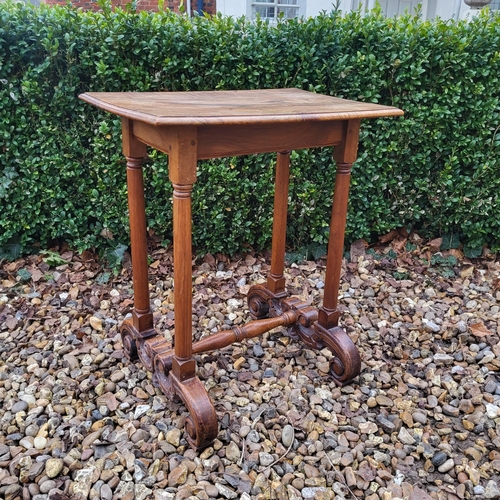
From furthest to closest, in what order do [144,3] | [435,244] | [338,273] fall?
[144,3], [435,244], [338,273]

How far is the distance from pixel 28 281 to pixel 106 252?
49cm

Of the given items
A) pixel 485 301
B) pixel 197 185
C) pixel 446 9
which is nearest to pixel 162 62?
pixel 197 185

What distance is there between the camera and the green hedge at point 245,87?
272cm

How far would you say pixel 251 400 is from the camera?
208 cm

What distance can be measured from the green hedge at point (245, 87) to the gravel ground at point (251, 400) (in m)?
0.41

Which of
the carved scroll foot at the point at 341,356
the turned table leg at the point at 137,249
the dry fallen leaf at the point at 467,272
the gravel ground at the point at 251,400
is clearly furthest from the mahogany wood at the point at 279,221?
the dry fallen leaf at the point at 467,272

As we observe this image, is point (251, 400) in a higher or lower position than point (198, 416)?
lower

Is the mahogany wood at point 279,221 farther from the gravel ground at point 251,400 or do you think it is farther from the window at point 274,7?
the window at point 274,7

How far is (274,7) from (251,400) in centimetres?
638

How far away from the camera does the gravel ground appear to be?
169cm

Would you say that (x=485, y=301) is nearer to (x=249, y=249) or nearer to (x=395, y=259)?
→ (x=395, y=259)

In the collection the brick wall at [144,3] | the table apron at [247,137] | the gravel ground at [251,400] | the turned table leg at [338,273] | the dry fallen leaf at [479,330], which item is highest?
the brick wall at [144,3]

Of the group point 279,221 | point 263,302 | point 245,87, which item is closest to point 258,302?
point 263,302

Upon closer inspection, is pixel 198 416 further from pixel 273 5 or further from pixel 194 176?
pixel 273 5
